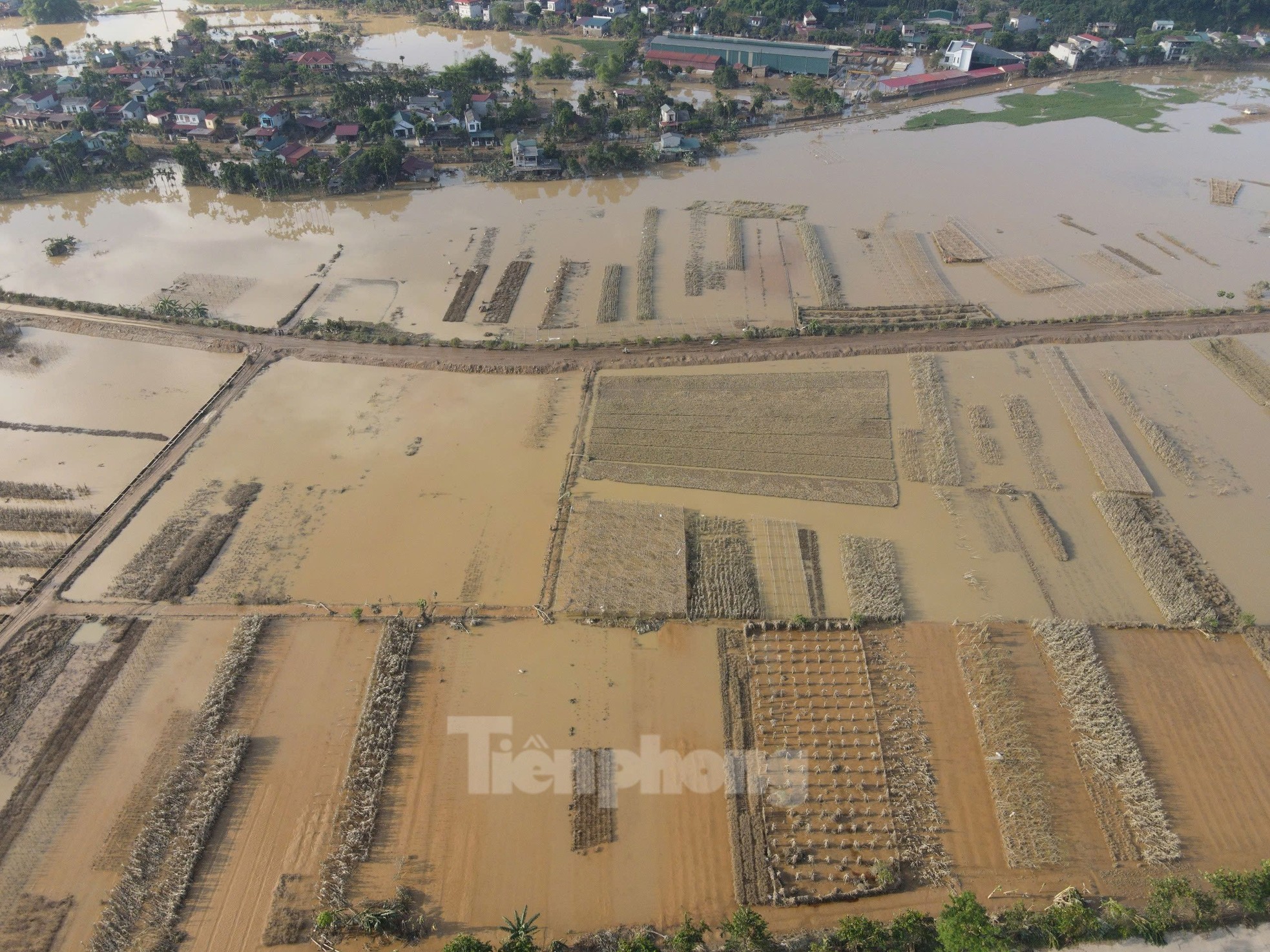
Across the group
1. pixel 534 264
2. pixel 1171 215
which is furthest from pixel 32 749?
pixel 1171 215

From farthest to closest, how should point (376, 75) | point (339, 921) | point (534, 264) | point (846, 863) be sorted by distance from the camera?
1. point (376, 75)
2. point (534, 264)
3. point (846, 863)
4. point (339, 921)

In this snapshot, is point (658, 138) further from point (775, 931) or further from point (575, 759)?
point (775, 931)

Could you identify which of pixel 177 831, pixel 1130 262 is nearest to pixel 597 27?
pixel 1130 262

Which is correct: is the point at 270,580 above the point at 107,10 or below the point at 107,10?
below

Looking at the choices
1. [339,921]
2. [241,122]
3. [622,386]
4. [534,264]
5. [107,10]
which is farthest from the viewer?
[107,10]

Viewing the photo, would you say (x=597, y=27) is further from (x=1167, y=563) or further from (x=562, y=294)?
(x=1167, y=563)

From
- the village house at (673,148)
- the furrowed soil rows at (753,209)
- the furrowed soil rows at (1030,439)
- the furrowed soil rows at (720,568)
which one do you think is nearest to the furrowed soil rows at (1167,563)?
the furrowed soil rows at (1030,439)

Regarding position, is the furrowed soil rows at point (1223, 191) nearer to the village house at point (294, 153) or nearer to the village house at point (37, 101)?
the village house at point (294, 153)
